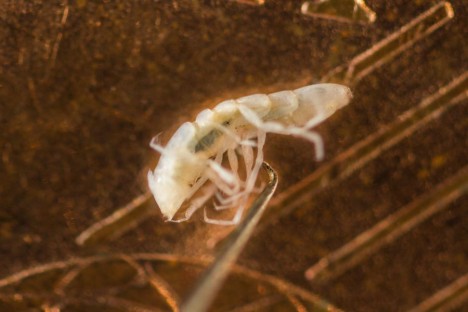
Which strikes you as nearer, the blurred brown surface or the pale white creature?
the pale white creature

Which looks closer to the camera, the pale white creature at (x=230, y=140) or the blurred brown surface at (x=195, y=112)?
the pale white creature at (x=230, y=140)

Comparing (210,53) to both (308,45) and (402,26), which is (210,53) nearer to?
(308,45)

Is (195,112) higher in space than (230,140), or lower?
higher
